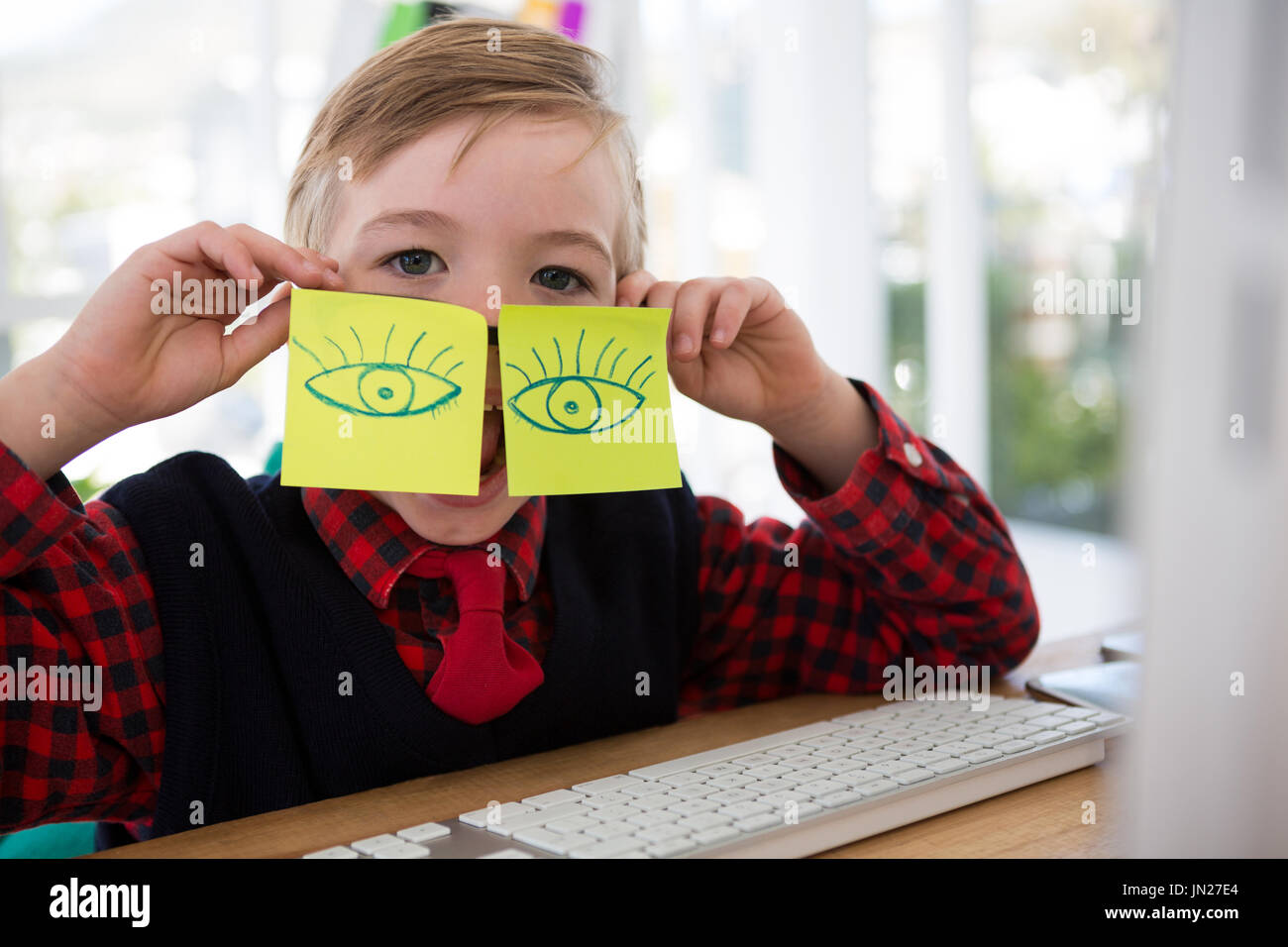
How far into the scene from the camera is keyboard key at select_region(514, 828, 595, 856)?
554 mm

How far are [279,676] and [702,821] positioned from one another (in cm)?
42

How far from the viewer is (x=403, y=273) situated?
0.86 metres

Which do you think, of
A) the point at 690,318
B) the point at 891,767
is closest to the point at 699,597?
Answer: the point at 690,318

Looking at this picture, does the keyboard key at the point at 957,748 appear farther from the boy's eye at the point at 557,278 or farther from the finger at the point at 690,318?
the boy's eye at the point at 557,278

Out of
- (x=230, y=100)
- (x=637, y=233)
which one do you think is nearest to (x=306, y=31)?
(x=230, y=100)

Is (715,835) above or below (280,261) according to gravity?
below

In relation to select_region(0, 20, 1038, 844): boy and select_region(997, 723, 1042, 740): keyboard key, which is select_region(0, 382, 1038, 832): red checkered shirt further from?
select_region(997, 723, 1042, 740): keyboard key

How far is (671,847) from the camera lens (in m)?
0.55

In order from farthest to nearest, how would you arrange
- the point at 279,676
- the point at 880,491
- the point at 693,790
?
the point at 880,491 → the point at 279,676 → the point at 693,790

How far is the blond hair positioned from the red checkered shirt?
0.27 metres

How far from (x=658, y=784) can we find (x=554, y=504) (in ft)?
1.44

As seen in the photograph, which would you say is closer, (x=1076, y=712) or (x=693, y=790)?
(x=693, y=790)

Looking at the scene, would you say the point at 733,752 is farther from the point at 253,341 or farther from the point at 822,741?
the point at 253,341

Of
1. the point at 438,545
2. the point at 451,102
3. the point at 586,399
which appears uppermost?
the point at 451,102
